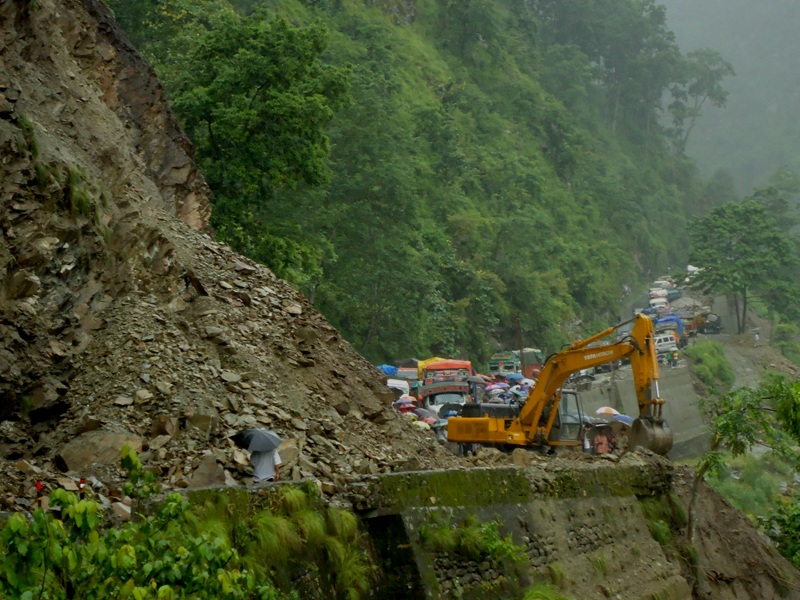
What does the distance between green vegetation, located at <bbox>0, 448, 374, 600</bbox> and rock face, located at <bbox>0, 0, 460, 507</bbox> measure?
1.29 metres

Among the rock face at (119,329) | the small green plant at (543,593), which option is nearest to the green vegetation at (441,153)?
the rock face at (119,329)

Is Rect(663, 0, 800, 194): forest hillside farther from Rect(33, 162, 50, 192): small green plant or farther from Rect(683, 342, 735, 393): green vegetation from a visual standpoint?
Rect(33, 162, 50, 192): small green plant

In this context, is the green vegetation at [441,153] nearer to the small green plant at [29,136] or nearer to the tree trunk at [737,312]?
the tree trunk at [737,312]

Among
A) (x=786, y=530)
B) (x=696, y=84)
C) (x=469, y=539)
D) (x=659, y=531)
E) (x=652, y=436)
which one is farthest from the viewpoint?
(x=696, y=84)

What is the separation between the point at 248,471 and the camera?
39.1ft

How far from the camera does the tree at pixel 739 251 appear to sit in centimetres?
5844

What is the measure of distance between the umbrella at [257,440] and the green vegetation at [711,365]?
3702 centimetres

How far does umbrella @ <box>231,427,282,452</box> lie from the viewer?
1191 centimetres

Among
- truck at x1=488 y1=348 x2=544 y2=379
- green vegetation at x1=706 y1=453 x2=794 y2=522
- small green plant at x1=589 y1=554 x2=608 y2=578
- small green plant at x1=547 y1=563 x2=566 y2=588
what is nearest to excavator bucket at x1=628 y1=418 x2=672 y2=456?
small green plant at x1=589 y1=554 x2=608 y2=578

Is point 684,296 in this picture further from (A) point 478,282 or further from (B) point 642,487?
(B) point 642,487

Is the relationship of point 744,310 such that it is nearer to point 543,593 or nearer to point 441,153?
point 441,153

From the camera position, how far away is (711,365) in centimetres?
4925

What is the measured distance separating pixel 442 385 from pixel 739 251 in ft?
105

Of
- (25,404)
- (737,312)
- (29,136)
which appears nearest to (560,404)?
(25,404)
